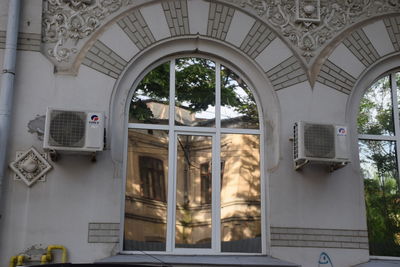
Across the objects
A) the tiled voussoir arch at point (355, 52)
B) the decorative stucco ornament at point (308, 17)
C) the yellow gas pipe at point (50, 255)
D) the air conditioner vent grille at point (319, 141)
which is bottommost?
the yellow gas pipe at point (50, 255)

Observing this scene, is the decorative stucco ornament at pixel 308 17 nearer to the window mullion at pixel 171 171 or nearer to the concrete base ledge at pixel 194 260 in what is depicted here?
the window mullion at pixel 171 171

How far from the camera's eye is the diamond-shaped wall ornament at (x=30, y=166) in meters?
8.04

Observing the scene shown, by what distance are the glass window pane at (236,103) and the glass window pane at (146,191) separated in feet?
3.33

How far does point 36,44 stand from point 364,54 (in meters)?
4.96

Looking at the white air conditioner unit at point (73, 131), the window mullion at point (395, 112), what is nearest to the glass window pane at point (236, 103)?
the white air conditioner unit at point (73, 131)

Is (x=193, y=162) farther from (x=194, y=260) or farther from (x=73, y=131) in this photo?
(x=73, y=131)

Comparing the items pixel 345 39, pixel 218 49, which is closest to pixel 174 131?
pixel 218 49

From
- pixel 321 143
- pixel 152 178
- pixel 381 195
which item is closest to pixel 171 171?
pixel 152 178

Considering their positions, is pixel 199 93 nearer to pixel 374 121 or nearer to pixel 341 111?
pixel 341 111

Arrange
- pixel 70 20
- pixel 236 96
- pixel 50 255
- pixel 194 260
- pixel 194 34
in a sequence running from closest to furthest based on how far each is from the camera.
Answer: pixel 50 255, pixel 194 260, pixel 70 20, pixel 194 34, pixel 236 96

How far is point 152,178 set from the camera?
28.1 ft

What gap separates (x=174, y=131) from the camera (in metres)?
8.83

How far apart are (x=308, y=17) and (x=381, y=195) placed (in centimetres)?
295

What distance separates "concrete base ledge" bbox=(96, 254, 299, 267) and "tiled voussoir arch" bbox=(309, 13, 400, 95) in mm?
2849
